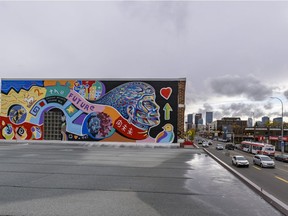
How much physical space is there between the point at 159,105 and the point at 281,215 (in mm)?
43168

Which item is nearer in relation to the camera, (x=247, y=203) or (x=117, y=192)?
(x=247, y=203)

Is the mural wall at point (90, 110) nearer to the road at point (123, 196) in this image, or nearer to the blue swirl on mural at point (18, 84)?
the blue swirl on mural at point (18, 84)

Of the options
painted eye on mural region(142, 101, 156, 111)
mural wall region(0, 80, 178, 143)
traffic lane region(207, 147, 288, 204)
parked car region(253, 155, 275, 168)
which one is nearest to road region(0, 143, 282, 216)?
traffic lane region(207, 147, 288, 204)

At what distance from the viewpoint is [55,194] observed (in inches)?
442

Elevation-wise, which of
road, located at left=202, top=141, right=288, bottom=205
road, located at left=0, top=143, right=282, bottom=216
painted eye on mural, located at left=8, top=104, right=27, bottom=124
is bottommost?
road, located at left=202, top=141, right=288, bottom=205

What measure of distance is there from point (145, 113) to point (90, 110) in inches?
403

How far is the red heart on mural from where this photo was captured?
172ft

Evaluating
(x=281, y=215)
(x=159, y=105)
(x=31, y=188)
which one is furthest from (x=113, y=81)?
(x=281, y=215)

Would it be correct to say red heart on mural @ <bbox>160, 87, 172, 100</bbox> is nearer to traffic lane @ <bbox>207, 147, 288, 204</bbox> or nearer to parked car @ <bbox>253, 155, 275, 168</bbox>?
parked car @ <bbox>253, 155, 275, 168</bbox>

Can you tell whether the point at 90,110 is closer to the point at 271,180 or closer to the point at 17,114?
the point at 17,114

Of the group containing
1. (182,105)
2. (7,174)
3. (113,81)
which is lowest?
(7,174)

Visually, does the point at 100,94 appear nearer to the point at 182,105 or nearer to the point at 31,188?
the point at 182,105

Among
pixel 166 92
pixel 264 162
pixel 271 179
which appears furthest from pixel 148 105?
pixel 271 179

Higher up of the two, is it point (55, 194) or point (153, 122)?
point (153, 122)
